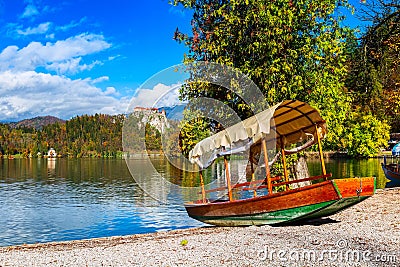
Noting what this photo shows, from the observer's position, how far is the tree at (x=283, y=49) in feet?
59.5

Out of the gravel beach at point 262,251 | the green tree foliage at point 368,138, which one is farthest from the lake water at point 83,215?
the green tree foliage at point 368,138

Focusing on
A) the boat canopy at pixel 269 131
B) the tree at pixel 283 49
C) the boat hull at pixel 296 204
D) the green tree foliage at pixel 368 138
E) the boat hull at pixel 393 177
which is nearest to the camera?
the boat hull at pixel 296 204

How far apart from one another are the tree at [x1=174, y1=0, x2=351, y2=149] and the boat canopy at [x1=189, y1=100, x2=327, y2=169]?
118 inches

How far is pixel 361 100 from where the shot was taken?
83.9 feet

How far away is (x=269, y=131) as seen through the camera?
1298 cm

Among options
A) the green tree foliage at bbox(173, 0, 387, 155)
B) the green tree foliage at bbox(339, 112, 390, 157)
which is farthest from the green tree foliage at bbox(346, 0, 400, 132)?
the green tree foliage at bbox(339, 112, 390, 157)

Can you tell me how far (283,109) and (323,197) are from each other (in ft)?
9.55

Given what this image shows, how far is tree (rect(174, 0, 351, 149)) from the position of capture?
18125mm

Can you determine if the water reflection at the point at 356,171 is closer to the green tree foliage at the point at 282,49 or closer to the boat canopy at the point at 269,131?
the green tree foliage at the point at 282,49

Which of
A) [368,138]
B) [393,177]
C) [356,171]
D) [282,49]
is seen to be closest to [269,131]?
[282,49]

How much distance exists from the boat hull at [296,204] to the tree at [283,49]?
542 centimetres

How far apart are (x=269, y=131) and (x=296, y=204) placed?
2.28 meters

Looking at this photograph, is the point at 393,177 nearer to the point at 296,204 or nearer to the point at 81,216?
the point at 81,216

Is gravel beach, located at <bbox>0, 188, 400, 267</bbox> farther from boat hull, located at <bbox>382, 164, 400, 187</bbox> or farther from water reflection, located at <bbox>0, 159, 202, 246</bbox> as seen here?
boat hull, located at <bbox>382, 164, 400, 187</bbox>
